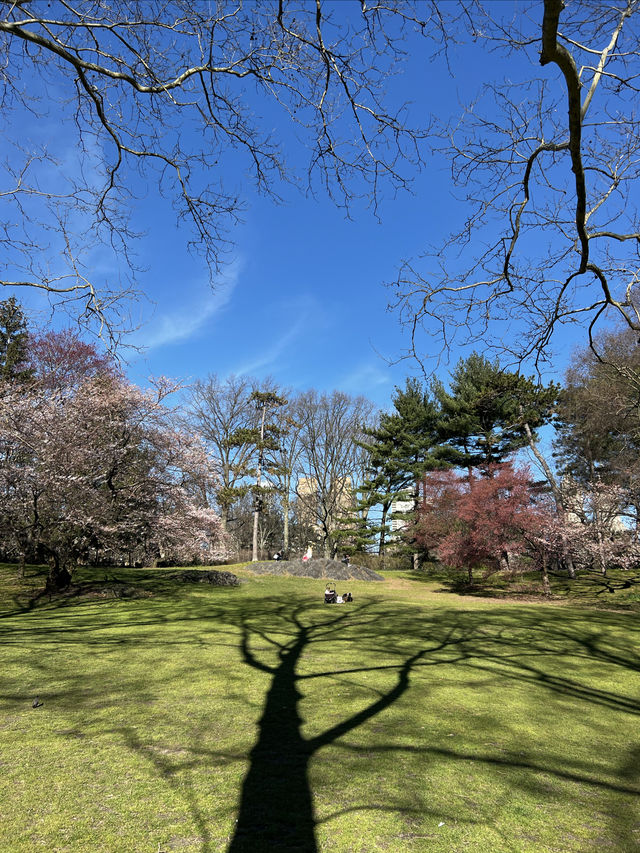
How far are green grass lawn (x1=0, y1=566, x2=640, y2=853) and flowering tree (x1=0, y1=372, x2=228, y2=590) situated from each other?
9.63 feet

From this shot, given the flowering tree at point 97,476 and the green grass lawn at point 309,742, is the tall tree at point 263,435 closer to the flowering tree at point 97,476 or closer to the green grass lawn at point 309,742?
the flowering tree at point 97,476

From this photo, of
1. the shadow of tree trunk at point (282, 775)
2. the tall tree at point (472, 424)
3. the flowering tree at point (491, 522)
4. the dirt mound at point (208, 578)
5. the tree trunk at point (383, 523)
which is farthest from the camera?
the tree trunk at point (383, 523)

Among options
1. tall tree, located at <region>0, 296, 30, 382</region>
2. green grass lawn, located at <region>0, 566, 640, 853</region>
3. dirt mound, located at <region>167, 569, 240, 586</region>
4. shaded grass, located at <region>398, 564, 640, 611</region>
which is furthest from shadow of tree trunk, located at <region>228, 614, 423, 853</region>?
tall tree, located at <region>0, 296, 30, 382</region>

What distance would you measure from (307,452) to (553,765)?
99.3ft

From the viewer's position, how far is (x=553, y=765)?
11.6 ft

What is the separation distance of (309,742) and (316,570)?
19.0m

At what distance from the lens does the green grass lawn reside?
8.32ft

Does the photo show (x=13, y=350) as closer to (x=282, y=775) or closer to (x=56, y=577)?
(x=56, y=577)

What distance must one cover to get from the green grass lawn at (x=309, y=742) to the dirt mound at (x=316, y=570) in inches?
532

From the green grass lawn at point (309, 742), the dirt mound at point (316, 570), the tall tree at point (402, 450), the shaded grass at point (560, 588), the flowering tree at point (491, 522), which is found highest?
the tall tree at point (402, 450)

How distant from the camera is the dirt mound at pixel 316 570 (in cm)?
2181

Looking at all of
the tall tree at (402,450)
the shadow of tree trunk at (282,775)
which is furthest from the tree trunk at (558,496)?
the shadow of tree trunk at (282,775)

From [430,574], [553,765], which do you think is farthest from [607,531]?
[553,765]

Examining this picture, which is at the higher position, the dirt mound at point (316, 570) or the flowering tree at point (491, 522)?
the flowering tree at point (491, 522)
